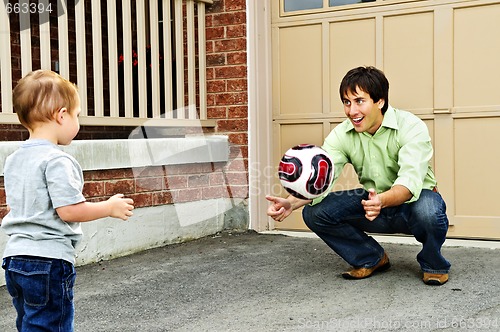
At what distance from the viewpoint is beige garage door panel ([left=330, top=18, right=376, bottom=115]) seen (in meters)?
5.12

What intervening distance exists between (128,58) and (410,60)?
2094 millimetres

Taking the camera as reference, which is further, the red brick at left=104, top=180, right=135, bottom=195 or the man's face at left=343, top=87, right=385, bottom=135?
the red brick at left=104, top=180, right=135, bottom=195

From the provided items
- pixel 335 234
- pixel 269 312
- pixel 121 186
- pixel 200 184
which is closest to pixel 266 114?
pixel 200 184

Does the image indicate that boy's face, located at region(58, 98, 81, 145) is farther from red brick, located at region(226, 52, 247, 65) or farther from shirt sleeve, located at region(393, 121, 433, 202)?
red brick, located at region(226, 52, 247, 65)

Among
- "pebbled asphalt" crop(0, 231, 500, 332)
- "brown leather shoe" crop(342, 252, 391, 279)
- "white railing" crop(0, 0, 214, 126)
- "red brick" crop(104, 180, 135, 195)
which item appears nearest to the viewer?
"pebbled asphalt" crop(0, 231, 500, 332)

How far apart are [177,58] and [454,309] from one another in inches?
122

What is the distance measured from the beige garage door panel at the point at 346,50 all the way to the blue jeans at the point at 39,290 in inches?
130

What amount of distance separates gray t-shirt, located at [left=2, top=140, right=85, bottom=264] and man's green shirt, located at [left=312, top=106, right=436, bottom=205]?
179 cm

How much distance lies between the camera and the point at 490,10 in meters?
4.65

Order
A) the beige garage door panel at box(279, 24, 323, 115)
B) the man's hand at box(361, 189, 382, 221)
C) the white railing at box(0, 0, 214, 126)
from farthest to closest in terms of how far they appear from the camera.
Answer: the beige garage door panel at box(279, 24, 323, 115)
the white railing at box(0, 0, 214, 126)
the man's hand at box(361, 189, 382, 221)

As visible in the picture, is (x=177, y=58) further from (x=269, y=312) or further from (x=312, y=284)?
(x=269, y=312)

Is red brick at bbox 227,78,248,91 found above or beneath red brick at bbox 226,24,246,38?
beneath

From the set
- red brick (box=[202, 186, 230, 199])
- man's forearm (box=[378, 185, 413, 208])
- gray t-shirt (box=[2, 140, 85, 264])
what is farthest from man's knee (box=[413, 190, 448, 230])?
red brick (box=[202, 186, 230, 199])

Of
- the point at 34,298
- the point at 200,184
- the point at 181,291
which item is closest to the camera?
the point at 34,298
